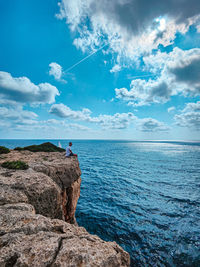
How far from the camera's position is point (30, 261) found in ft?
10.4

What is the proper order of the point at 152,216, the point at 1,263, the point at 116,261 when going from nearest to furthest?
the point at 1,263 < the point at 116,261 < the point at 152,216

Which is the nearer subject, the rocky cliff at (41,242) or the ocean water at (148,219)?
the rocky cliff at (41,242)

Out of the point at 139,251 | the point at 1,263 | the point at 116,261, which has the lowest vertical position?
the point at 139,251

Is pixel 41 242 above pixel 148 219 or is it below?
above

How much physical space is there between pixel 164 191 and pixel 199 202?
16.4 feet

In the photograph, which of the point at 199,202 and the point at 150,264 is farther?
the point at 199,202

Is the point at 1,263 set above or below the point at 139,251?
above

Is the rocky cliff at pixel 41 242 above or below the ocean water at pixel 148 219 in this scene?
above

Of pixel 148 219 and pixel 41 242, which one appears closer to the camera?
pixel 41 242

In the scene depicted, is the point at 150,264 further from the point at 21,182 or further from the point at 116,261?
the point at 21,182

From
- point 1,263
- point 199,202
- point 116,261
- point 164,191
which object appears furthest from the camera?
point 164,191

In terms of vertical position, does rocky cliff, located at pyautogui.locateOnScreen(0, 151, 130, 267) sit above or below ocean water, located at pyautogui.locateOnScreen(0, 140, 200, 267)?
above

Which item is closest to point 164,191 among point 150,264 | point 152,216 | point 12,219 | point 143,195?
point 143,195

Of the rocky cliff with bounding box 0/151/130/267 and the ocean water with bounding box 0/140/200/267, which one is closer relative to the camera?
the rocky cliff with bounding box 0/151/130/267
